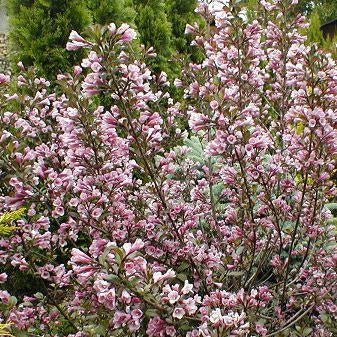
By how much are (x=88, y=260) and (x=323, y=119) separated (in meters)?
1.13

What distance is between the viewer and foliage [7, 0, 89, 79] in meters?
5.01

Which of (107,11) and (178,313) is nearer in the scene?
(178,313)

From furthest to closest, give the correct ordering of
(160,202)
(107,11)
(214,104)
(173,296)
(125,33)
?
(107,11), (160,202), (214,104), (125,33), (173,296)

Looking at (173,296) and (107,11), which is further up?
(107,11)

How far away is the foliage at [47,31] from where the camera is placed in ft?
16.4

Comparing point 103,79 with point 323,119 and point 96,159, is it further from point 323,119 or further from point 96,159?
point 323,119

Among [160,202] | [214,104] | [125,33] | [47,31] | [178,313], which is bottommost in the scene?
[178,313]

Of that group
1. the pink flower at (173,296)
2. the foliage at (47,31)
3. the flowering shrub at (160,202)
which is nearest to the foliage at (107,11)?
the foliage at (47,31)

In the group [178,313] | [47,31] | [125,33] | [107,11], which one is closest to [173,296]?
[178,313]

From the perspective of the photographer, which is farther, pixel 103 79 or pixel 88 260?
pixel 103 79

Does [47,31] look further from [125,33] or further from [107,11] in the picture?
[125,33]

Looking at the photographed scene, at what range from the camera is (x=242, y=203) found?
2602 mm

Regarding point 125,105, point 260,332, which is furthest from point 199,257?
point 125,105

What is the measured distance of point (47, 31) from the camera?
5051 millimetres
